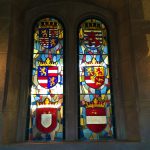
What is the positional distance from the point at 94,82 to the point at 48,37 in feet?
3.75

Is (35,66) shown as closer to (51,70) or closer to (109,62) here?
(51,70)

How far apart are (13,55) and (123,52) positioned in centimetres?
173

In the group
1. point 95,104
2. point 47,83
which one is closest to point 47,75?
point 47,83

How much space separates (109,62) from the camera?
417 cm

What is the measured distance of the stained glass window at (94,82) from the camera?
376cm

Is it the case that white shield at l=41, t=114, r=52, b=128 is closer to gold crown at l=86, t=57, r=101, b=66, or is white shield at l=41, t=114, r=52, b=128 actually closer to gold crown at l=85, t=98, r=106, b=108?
gold crown at l=85, t=98, r=106, b=108

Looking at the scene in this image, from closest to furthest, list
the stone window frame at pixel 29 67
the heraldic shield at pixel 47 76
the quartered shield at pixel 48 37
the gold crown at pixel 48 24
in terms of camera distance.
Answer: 1. the stone window frame at pixel 29 67
2. the heraldic shield at pixel 47 76
3. the quartered shield at pixel 48 37
4. the gold crown at pixel 48 24

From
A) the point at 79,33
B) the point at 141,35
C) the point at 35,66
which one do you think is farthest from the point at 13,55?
the point at 141,35

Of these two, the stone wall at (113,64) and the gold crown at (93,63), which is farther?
the gold crown at (93,63)

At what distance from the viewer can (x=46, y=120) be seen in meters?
3.76

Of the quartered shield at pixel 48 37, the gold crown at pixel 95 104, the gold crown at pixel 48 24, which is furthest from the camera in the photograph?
the gold crown at pixel 48 24

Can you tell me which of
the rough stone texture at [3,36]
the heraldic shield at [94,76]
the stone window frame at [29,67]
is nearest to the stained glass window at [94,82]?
the heraldic shield at [94,76]

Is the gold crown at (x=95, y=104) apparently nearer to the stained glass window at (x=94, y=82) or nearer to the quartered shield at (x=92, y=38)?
Result: the stained glass window at (x=94, y=82)

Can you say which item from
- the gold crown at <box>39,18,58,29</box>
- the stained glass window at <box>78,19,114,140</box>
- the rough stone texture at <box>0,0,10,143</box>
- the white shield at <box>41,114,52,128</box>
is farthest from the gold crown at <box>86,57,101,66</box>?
the rough stone texture at <box>0,0,10,143</box>
